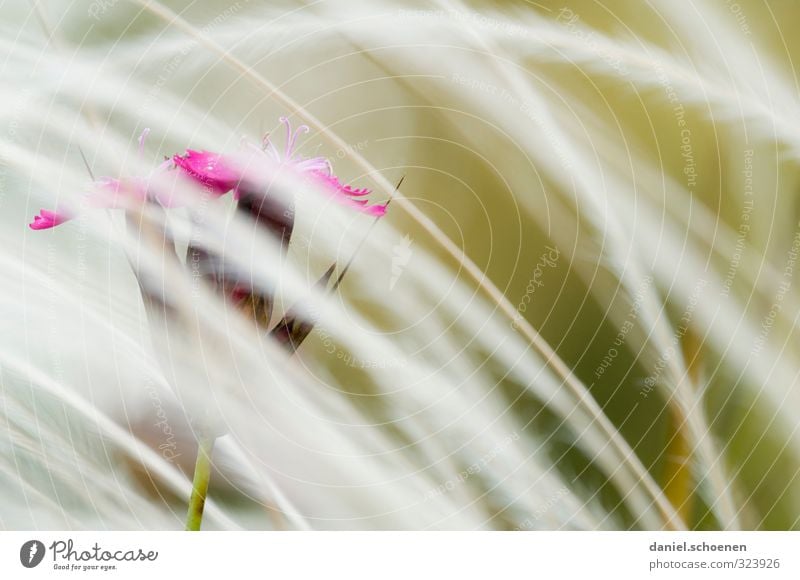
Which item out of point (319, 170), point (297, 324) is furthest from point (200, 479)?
point (319, 170)

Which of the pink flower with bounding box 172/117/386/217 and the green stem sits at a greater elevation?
the pink flower with bounding box 172/117/386/217

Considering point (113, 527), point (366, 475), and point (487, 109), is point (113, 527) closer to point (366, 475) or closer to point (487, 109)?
point (366, 475)
